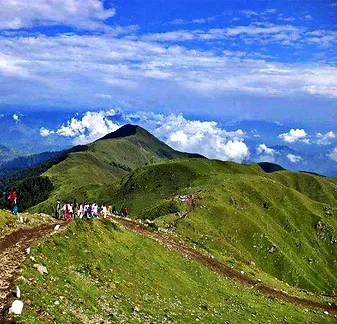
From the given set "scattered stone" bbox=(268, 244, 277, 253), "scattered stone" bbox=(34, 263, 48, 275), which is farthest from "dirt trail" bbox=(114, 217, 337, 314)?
"scattered stone" bbox=(268, 244, 277, 253)

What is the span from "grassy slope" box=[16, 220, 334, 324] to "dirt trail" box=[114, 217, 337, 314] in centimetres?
379

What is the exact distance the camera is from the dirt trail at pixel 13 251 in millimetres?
28933

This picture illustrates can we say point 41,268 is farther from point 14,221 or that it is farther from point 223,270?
point 223,270

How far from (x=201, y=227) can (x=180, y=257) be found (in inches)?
2633

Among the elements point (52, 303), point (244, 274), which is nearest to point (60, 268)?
point (52, 303)

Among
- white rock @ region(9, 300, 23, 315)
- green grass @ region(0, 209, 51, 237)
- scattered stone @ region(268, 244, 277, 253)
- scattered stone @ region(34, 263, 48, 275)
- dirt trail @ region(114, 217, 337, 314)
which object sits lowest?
scattered stone @ region(268, 244, 277, 253)

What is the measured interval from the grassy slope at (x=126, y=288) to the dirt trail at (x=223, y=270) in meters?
3.79

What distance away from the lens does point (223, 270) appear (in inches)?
2653

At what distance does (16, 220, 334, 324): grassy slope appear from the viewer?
30250 mm

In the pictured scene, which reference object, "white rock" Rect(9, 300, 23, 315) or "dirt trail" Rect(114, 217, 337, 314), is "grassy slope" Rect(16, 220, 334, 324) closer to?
"white rock" Rect(9, 300, 23, 315)

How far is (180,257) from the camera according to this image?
61.1 m

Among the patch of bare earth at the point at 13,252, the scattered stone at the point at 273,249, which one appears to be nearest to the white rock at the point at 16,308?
the patch of bare earth at the point at 13,252

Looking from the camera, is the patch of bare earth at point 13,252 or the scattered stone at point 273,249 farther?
the scattered stone at point 273,249

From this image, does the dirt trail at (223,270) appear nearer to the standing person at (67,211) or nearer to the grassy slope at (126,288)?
the grassy slope at (126,288)
